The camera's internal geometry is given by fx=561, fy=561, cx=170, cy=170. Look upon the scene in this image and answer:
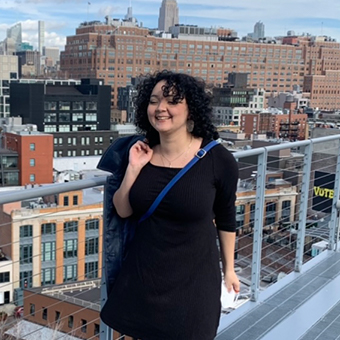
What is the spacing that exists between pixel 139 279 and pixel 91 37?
2653 inches

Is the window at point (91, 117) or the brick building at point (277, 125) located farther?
the brick building at point (277, 125)

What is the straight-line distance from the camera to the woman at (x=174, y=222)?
1303 mm

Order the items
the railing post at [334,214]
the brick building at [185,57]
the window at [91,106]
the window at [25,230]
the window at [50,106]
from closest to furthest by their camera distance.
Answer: the railing post at [334,214], the window at [25,230], the window at [50,106], the window at [91,106], the brick building at [185,57]

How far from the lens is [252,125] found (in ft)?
156

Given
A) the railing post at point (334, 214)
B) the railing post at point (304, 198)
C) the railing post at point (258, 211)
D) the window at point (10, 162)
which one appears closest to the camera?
the railing post at point (258, 211)

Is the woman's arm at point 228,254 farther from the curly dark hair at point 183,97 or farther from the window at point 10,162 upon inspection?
the window at point 10,162

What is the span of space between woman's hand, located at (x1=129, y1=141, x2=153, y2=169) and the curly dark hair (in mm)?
51

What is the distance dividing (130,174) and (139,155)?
6 centimetres

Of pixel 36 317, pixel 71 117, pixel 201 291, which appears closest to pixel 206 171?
pixel 201 291

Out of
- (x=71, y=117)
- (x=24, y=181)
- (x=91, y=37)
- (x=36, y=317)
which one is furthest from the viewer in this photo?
(x=91, y=37)

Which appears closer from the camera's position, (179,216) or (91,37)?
(179,216)

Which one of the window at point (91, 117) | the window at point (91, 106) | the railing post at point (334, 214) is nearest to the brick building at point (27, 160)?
the window at point (91, 117)

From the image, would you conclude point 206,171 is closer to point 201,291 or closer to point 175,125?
point 175,125

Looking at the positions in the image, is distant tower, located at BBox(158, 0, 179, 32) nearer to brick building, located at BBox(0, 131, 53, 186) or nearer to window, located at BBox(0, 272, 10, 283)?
brick building, located at BBox(0, 131, 53, 186)
